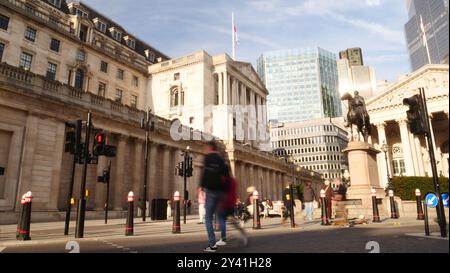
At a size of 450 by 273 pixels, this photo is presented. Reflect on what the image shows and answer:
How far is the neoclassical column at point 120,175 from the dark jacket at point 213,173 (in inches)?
848

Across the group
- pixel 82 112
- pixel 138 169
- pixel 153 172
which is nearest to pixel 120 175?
pixel 138 169

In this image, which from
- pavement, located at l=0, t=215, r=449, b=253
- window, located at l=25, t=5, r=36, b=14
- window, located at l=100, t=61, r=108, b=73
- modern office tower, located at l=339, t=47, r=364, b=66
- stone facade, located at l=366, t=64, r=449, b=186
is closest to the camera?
pavement, located at l=0, t=215, r=449, b=253

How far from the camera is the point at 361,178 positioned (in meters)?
17.5

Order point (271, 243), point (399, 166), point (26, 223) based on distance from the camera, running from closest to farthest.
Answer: point (271, 243)
point (26, 223)
point (399, 166)

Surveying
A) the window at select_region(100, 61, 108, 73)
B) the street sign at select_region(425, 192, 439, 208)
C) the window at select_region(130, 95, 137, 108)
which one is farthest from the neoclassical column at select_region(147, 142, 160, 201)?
the street sign at select_region(425, 192, 439, 208)

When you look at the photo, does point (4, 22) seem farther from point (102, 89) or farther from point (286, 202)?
point (286, 202)

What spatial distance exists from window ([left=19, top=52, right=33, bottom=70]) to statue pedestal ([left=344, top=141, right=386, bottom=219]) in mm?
32654

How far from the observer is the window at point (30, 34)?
32531 mm

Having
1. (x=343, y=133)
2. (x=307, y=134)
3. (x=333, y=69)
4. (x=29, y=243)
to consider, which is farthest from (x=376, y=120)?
(x=333, y=69)

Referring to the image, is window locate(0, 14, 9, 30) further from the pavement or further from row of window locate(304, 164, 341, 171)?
row of window locate(304, 164, 341, 171)

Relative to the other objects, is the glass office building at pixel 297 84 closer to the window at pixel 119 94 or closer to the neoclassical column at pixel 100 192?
the window at pixel 119 94

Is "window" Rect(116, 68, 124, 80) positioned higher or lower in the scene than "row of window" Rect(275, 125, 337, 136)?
lower

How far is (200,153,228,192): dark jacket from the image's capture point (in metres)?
5.87

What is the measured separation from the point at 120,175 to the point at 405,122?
135 feet
